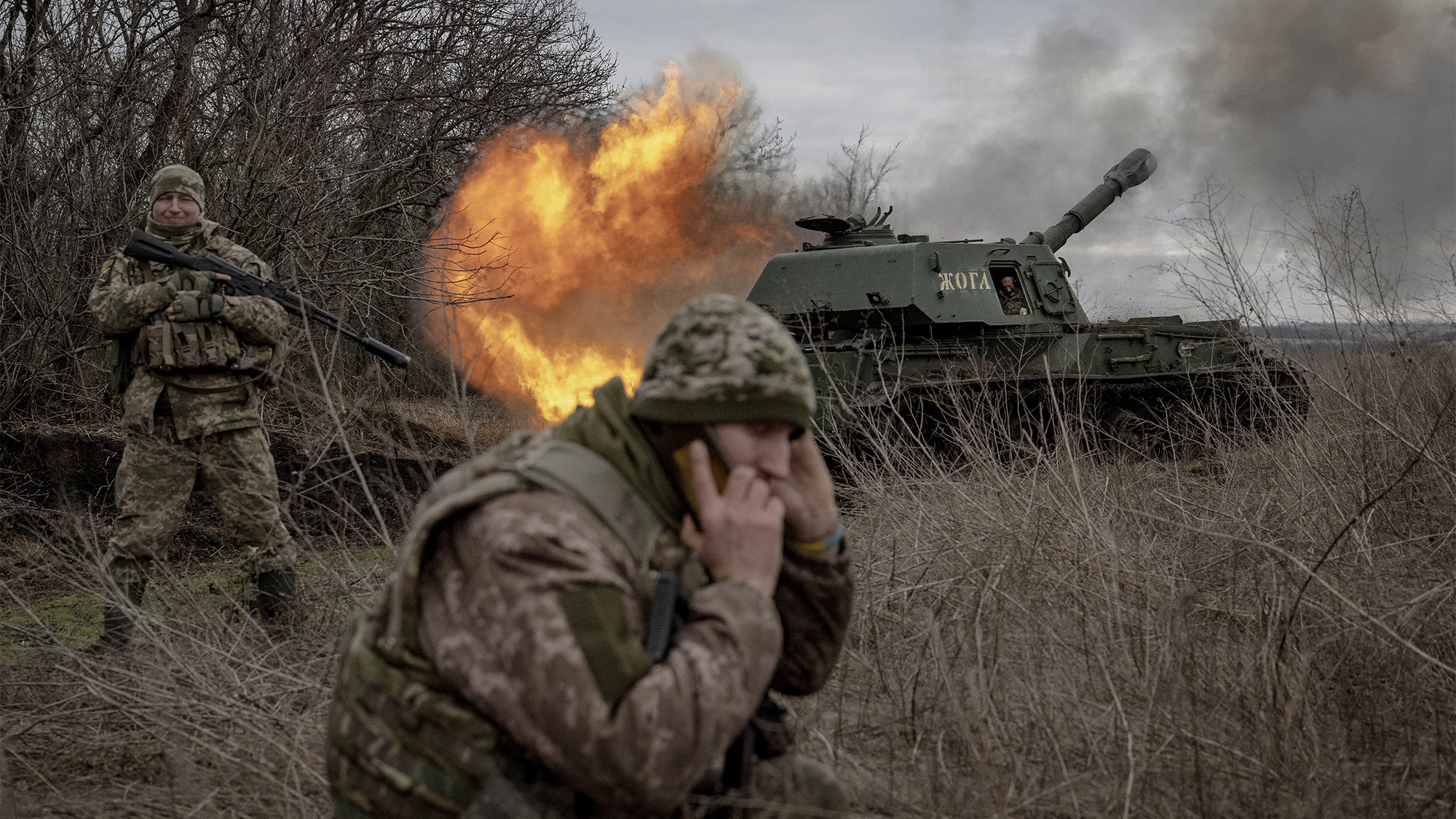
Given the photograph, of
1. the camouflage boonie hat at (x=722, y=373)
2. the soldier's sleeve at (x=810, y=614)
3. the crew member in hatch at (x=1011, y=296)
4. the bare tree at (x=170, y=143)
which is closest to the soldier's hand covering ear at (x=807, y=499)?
the soldier's sleeve at (x=810, y=614)

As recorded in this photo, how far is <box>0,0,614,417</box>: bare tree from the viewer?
901cm

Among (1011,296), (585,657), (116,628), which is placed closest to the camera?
(585,657)

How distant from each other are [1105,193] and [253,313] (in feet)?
32.3

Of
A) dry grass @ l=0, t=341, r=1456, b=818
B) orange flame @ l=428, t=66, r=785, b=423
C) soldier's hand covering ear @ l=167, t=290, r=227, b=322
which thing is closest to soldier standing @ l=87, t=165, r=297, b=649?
soldier's hand covering ear @ l=167, t=290, r=227, b=322

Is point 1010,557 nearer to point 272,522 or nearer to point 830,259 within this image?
point 272,522

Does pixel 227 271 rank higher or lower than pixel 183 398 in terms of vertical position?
higher

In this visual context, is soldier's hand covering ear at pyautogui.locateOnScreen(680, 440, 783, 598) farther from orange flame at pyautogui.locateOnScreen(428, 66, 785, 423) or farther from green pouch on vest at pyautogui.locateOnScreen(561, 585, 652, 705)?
orange flame at pyautogui.locateOnScreen(428, 66, 785, 423)

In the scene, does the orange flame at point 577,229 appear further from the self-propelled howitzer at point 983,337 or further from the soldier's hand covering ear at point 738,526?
the soldier's hand covering ear at point 738,526

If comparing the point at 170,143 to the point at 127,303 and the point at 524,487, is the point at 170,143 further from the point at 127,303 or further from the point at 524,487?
the point at 524,487

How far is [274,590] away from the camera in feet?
16.1

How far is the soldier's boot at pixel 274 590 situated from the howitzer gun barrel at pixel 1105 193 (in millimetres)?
8830

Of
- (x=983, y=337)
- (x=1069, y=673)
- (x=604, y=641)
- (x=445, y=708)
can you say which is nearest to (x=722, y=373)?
(x=604, y=641)

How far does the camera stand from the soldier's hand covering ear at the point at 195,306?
4809 mm

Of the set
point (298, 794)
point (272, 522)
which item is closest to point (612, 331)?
point (272, 522)
